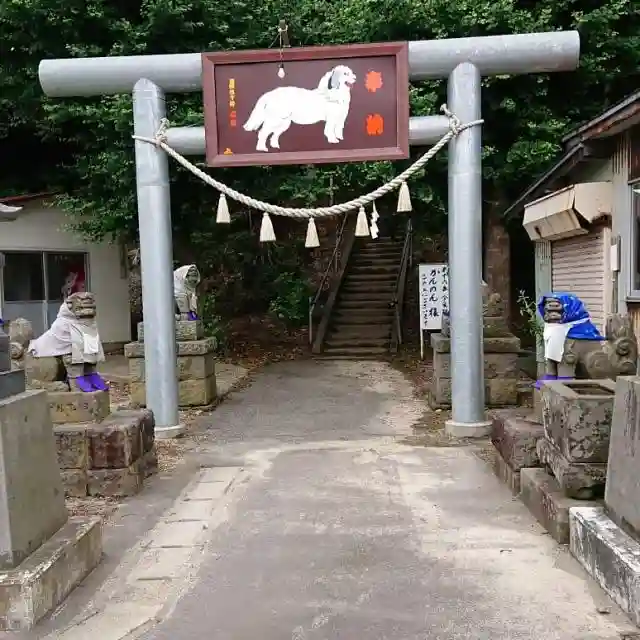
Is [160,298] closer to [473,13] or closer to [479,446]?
[479,446]

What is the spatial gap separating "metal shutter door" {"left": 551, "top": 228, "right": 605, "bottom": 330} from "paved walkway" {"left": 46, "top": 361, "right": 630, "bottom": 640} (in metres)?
3.47

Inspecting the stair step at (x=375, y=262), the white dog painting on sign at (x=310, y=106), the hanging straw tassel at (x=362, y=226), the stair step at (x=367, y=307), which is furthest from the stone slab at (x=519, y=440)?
the stair step at (x=375, y=262)

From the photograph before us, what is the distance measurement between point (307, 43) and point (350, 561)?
11500 mm

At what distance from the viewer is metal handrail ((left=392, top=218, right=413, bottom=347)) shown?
56.4ft

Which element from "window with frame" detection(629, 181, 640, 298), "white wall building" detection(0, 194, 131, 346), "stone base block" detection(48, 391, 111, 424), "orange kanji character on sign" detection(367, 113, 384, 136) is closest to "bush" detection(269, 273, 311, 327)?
"white wall building" detection(0, 194, 131, 346)

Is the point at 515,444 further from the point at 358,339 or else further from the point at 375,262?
the point at 375,262

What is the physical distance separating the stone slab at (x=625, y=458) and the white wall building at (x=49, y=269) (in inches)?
517

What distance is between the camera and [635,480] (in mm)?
3756

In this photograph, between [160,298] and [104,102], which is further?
[104,102]

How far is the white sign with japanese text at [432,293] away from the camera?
46.7 feet

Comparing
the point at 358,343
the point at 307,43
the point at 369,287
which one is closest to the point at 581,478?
the point at 307,43

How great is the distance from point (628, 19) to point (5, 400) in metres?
12.3

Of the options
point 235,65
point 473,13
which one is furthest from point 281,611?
point 473,13

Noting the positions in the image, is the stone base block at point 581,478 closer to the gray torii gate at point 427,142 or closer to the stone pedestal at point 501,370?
the gray torii gate at point 427,142
